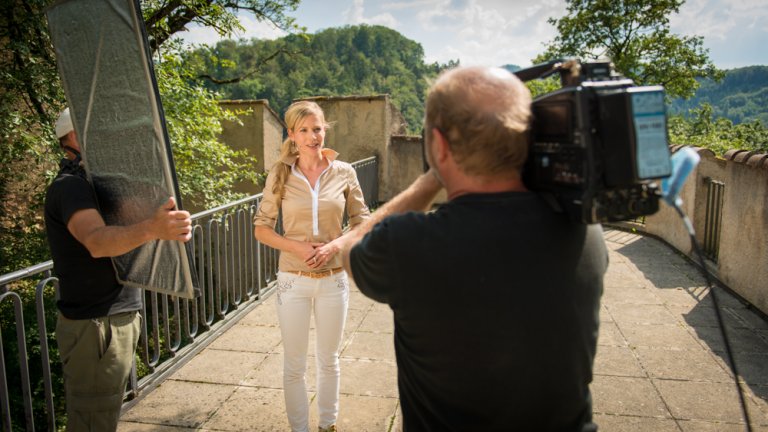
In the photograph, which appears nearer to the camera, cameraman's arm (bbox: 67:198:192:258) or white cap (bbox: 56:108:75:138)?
cameraman's arm (bbox: 67:198:192:258)

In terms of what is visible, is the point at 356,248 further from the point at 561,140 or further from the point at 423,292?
the point at 561,140

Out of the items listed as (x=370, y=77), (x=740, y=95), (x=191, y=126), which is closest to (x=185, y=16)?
(x=191, y=126)

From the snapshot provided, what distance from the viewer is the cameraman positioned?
1342mm

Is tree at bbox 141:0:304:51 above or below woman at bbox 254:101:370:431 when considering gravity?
above

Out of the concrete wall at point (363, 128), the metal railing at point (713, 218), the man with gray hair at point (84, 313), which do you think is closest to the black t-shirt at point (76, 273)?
the man with gray hair at point (84, 313)

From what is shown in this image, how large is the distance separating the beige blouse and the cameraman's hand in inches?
37.7

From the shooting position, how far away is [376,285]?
4.80 feet

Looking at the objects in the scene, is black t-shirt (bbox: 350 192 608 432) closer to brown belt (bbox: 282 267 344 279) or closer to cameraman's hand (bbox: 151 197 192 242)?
cameraman's hand (bbox: 151 197 192 242)

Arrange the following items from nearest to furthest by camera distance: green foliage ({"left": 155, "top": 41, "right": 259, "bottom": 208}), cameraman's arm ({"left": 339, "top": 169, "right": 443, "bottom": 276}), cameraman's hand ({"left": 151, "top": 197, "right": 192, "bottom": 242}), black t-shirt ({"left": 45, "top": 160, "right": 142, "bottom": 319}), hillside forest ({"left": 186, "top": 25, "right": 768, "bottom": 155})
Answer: cameraman's arm ({"left": 339, "top": 169, "right": 443, "bottom": 276}) → cameraman's hand ({"left": 151, "top": 197, "right": 192, "bottom": 242}) → black t-shirt ({"left": 45, "top": 160, "right": 142, "bottom": 319}) → green foliage ({"left": 155, "top": 41, "right": 259, "bottom": 208}) → hillside forest ({"left": 186, "top": 25, "right": 768, "bottom": 155})

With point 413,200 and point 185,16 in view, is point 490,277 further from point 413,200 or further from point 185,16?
point 185,16

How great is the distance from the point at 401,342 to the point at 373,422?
2.31 metres

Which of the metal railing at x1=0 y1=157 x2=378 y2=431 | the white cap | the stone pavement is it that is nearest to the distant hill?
the stone pavement

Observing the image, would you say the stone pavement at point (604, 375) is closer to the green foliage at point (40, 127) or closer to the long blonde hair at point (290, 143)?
the long blonde hair at point (290, 143)

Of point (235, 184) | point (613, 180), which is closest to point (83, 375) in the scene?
point (613, 180)
